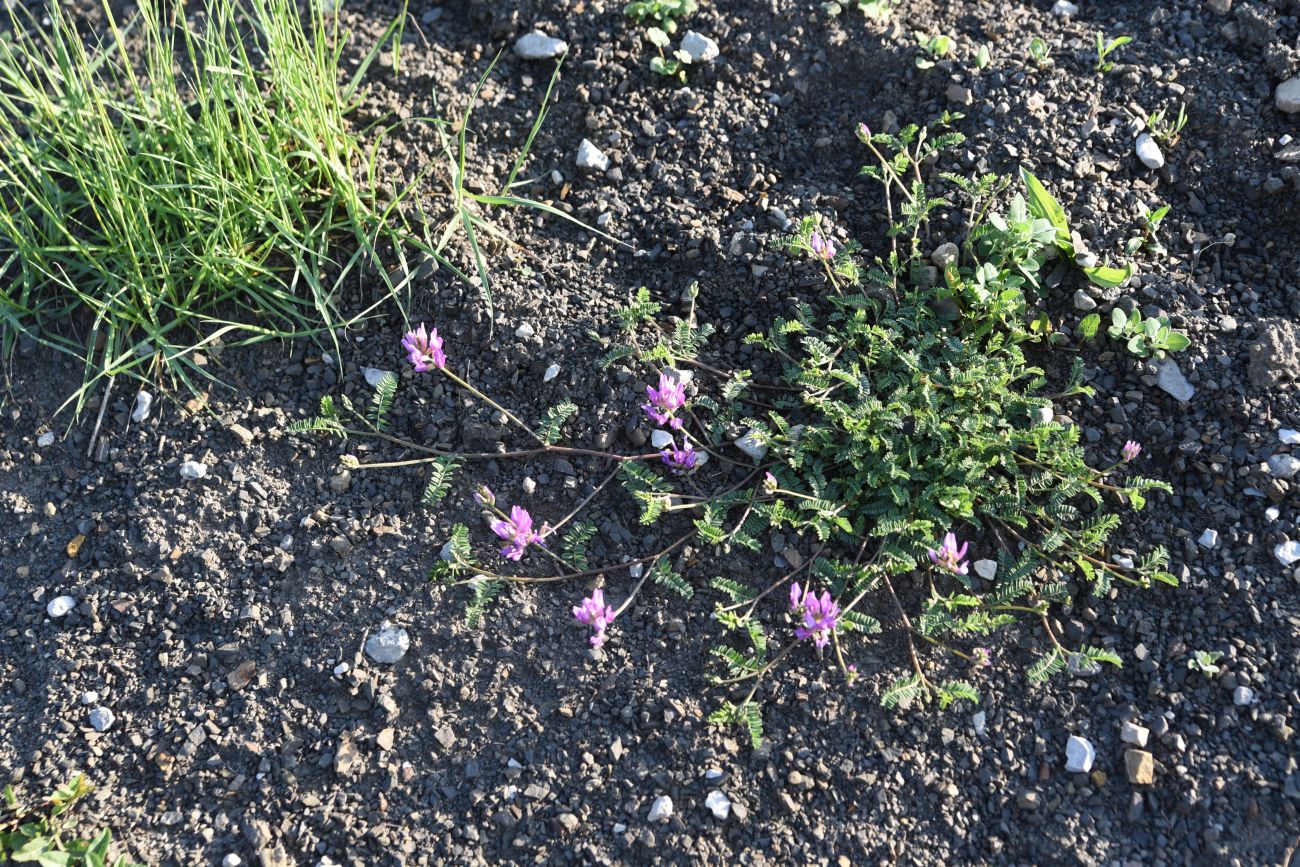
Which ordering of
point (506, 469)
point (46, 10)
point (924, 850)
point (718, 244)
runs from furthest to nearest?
point (46, 10) → point (718, 244) → point (506, 469) → point (924, 850)

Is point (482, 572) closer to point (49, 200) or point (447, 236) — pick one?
point (447, 236)

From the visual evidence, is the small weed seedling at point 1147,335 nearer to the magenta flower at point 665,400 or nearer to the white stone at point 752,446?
the white stone at point 752,446

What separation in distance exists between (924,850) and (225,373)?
7.00 ft

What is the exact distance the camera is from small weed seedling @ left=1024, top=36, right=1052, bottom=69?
3.19m

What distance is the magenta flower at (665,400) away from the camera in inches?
104

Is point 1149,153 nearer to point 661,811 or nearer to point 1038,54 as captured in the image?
point 1038,54

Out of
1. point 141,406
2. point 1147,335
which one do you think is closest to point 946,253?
point 1147,335

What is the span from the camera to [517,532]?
8.48 ft

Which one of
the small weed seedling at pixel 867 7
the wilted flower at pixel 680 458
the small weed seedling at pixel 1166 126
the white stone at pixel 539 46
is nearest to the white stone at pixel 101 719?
the wilted flower at pixel 680 458

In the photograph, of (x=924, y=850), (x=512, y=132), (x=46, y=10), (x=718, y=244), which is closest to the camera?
(x=924, y=850)

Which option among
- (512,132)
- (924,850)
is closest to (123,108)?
(512,132)

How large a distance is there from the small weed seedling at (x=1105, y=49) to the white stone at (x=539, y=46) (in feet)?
5.11

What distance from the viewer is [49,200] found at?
10.3ft

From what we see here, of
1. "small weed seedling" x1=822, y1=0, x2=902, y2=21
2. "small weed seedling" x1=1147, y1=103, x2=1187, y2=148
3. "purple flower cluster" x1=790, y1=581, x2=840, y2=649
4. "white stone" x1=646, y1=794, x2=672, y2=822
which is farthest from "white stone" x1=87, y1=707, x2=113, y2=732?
"small weed seedling" x1=1147, y1=103, x2=1187, y2=148
